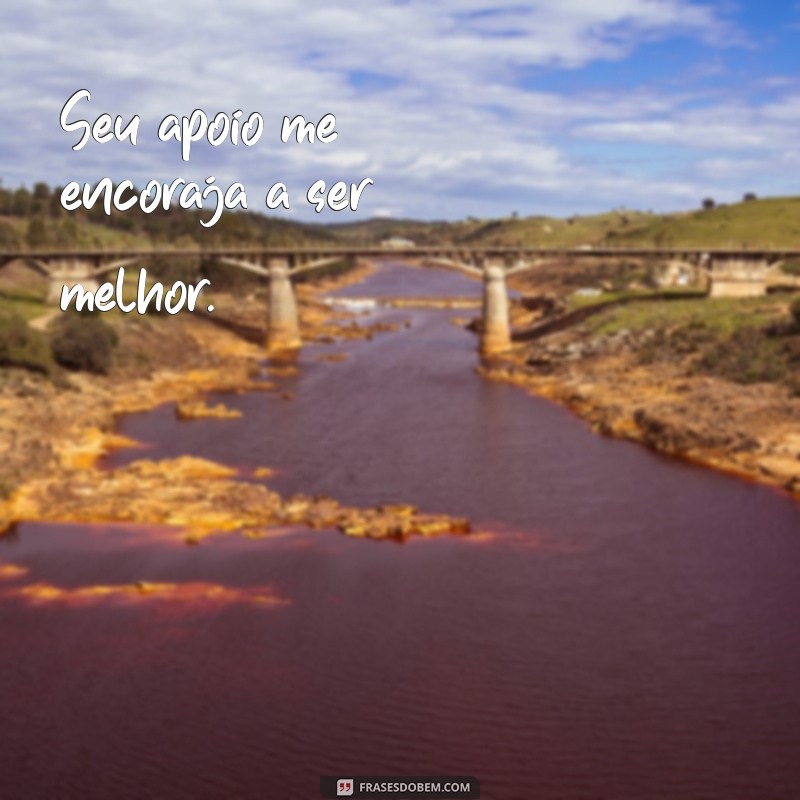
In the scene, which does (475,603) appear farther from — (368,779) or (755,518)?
(755,518)

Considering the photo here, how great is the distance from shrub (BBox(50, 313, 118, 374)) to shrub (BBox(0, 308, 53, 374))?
3095 mm

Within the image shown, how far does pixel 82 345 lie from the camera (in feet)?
200

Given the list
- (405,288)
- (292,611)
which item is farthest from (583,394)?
(405,288)

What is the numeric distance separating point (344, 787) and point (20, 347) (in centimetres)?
4206

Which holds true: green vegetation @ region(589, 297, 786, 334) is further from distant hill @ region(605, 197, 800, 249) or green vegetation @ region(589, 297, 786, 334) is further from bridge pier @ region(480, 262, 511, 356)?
distant hill @ region(605, 197, 800, 249)

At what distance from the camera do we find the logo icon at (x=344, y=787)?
67.1 feet

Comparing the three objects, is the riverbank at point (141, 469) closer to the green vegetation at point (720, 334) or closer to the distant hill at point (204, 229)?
the green vegetation at point (720, 334)

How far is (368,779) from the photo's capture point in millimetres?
20906

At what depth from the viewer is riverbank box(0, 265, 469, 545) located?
3634 cm

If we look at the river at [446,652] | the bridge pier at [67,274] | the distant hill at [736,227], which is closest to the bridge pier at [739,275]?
the distant hill at [736,227]

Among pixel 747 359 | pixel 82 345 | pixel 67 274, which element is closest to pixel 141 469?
pixel 82 345

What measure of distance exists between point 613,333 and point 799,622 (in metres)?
48.6

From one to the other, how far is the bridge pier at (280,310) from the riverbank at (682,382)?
62.0 feet

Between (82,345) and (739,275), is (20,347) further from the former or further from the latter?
(739,275)
